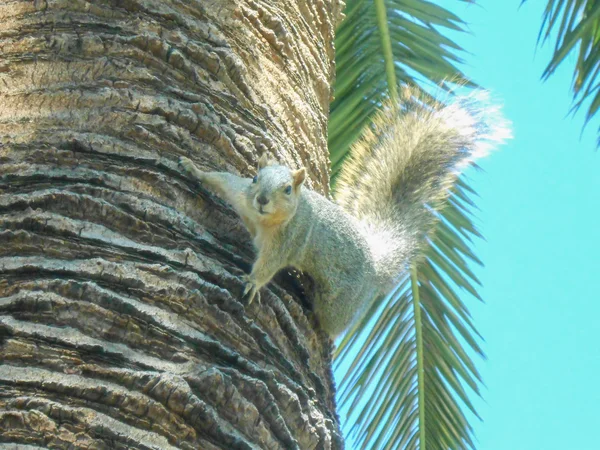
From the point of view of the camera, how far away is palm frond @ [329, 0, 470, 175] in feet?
17.0

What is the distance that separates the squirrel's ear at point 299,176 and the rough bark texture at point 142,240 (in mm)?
49

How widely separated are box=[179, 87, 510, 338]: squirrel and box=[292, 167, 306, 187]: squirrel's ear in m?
0.10

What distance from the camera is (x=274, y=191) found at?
2701 mm

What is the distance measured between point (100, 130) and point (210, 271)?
462 millimetres

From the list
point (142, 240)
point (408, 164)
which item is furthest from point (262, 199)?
point (408, 164)


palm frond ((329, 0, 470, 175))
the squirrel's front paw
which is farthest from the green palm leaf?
the squirrel's front paw

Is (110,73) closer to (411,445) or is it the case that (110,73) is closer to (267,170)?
(267,170)

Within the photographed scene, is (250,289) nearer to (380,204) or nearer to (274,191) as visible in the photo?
(274,191)

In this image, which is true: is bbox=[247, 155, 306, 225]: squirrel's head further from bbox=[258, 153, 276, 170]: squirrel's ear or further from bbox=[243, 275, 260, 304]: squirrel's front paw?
bbox=[243, 275, 260, 304]: squirrel's front paw

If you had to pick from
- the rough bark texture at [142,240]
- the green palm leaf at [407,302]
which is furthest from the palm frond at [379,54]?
the rough bark texture at [142,240]

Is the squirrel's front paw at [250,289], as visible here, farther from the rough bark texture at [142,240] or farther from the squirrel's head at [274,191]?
the squirrel's head at [274,191]

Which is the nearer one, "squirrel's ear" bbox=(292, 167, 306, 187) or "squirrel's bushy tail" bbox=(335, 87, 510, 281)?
"squirrel's ear" bbox=(292, 167, 306, 187)

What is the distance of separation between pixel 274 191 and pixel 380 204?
3.91 ft

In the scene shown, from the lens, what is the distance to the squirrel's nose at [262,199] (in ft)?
8.78
